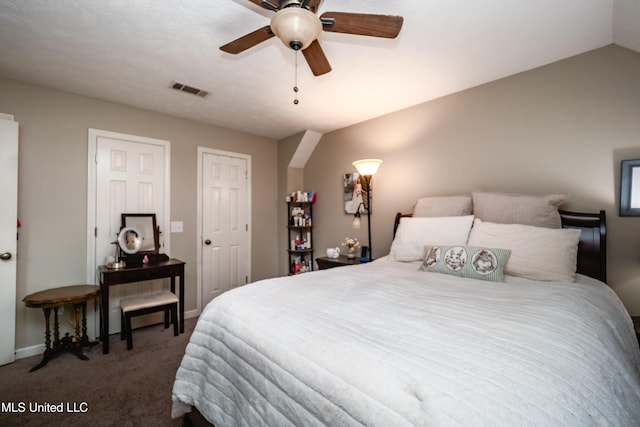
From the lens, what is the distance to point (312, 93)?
2.85 meters

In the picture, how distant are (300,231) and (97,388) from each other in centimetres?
287

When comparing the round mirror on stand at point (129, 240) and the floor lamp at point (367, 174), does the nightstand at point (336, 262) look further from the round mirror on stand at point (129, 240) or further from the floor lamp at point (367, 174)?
the round mirror on stand at point (129, 240)

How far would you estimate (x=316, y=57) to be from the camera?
173 centimetres

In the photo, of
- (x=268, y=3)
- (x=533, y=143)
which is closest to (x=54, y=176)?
(x=268, y=3)

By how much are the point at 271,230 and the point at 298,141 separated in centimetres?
142

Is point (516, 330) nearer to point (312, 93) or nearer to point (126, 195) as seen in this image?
point (312, 93)

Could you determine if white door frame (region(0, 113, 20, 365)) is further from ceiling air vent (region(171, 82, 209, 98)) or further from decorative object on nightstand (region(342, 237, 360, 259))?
decorative object on nightstand (region(342, 237, 360, 259))

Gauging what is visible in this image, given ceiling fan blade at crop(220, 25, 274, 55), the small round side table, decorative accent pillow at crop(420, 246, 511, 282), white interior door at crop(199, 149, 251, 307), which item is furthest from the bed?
white interior door at crop(199, 149, 251, 307)

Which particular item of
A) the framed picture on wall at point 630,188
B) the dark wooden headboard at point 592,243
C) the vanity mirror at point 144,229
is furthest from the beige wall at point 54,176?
the framed picture on wall at point 630,188

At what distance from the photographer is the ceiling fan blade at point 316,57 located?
1.65m

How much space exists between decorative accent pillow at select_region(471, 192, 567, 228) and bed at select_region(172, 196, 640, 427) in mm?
555

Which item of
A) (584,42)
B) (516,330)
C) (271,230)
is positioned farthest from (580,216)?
(271,230)

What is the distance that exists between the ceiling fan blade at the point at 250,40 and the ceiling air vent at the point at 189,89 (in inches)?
50.1

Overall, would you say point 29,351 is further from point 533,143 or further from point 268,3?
point 533,143
